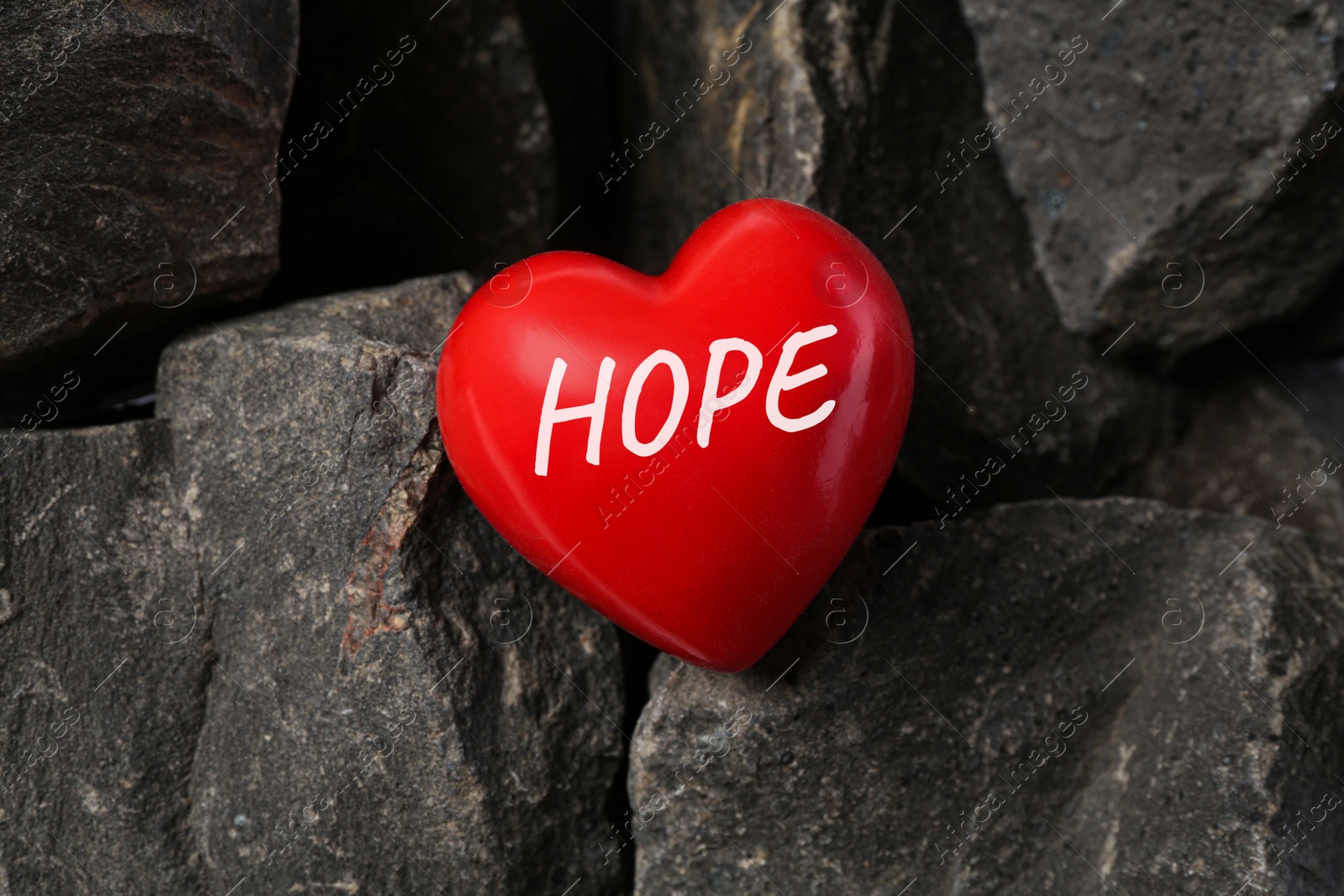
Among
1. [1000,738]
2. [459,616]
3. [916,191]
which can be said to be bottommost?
[1000,738]

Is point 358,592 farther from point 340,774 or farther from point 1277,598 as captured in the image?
point 1277,598

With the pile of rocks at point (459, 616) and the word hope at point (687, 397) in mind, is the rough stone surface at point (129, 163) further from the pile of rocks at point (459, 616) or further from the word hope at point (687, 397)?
the word hope at point (687, 397)

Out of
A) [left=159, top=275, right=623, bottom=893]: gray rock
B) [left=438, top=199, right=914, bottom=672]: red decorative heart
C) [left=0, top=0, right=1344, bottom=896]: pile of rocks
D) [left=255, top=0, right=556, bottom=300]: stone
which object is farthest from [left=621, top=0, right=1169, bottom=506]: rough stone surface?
[left=159, top=275, right=623, bottom=893]: gray rock

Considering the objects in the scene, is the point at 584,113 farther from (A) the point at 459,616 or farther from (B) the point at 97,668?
(B) the point at 97,668

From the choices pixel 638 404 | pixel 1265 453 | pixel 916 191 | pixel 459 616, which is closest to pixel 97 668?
pixel 459 616

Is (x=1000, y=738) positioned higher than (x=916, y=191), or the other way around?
(x=916, y=191)

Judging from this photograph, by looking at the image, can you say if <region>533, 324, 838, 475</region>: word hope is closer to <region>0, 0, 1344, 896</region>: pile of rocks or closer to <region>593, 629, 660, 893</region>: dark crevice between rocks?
<region>0, 0, 1344, 896</region>: pile of rocks

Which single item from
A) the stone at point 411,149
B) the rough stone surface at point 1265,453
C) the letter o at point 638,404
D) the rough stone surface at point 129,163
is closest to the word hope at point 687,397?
the letter o at point 638,404
